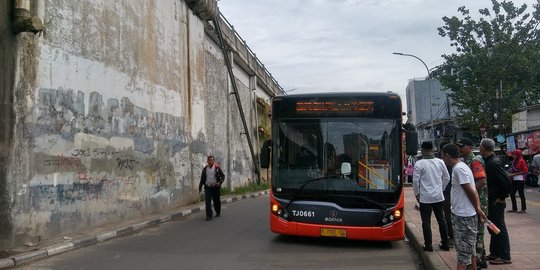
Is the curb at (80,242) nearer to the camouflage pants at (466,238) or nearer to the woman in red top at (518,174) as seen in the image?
the camouflage pants at (466,238)

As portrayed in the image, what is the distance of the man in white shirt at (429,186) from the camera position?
8055mm

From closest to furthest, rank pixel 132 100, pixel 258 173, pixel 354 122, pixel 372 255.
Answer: pixel 372 255 → pixel 354 122 → pixel 132 100 → pixel 258 173

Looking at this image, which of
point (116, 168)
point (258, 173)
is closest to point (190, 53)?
point (116, 168)

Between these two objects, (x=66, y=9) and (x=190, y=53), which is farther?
(x=190, y=53)

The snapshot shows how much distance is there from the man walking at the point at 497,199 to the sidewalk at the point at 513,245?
0.52 ft

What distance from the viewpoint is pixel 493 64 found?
28016mm

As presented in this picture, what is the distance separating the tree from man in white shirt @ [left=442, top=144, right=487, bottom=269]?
24001 millimetres

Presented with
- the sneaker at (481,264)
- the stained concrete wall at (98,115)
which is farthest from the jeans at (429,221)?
the stained concrete wall at (98,115)

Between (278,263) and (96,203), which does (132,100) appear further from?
(278,263)

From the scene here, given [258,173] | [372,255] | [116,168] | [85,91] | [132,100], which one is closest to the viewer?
[372,255]

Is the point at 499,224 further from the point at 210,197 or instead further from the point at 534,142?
the point at 534,142

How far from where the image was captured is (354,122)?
900 centimetres

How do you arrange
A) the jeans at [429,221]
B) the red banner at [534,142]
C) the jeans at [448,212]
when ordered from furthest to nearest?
1. the red banner at [534,142]
2. the jeans at [448,212]
3. the jeans at [429,221]

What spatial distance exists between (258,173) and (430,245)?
2440 centimetres
